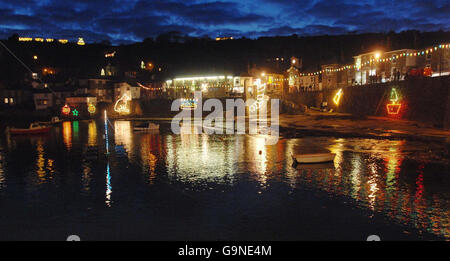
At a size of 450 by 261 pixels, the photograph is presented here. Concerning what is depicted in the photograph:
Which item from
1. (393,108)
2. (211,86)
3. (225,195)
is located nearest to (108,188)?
(225,195)

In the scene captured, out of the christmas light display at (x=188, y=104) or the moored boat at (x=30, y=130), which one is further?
the christmas light display at (x=188, y=104)

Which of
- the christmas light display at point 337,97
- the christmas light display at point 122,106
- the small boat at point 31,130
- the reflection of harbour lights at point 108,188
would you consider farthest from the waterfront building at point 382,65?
the christmas light display at point 122,106

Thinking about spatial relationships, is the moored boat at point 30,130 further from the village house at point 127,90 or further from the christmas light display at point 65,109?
the village house at point 127,90

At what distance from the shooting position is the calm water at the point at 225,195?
15.4m

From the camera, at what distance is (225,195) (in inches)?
808

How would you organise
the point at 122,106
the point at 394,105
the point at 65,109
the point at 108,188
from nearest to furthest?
the point at 108,188 < the point at 394,105 < the point at 65,109 < the point at 122,106

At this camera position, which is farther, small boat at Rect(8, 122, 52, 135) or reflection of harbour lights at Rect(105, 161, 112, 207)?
small boat at Rect(8, 122, 52, 135)

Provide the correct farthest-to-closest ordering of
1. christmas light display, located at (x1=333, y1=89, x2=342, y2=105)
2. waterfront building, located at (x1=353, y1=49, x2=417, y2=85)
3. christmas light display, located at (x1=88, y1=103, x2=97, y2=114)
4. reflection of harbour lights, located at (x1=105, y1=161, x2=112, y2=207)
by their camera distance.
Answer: christmas light display, located at (x1=88, y1=103, x2=97, y2=114) → christmas light display, located at (x1=333, y1=89, x2=342, y2=105) → waterfront building, located at (x1=353, y1=49, x2=417, y2=85) → reflection of harbour lights, located at (x1=105, y1=161, x2=112, y2=207)

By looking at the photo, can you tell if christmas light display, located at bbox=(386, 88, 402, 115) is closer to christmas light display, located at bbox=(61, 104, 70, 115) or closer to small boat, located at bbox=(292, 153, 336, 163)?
small boat, located at bbox=(292, 153, 336, 163)

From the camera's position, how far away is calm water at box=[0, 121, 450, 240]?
15422mm

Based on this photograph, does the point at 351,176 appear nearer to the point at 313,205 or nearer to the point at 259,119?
the point at 313,205

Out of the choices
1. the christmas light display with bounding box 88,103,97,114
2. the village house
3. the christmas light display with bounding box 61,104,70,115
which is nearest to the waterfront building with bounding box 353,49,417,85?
the village house

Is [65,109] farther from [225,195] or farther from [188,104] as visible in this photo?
[225,195]
